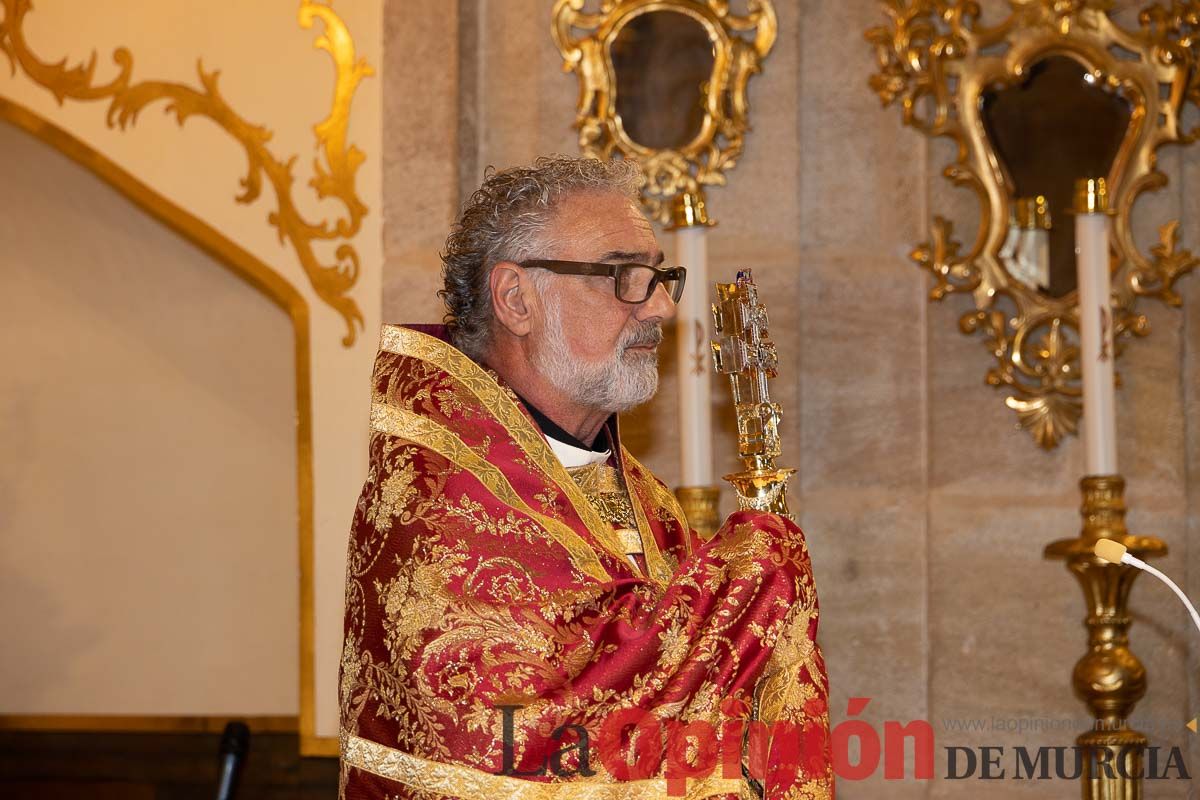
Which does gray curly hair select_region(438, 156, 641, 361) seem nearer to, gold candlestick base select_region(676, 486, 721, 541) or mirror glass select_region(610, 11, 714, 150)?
gold candlestick base select_region(676, 486, 721, 541)

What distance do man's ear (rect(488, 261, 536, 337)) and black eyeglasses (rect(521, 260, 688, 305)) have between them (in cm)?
3

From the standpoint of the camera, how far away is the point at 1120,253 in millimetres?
3938

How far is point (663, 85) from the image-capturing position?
160 inches

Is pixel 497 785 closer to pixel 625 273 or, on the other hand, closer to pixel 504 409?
pixel 504 409

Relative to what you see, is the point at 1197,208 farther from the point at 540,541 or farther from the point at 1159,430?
the point at 540,541

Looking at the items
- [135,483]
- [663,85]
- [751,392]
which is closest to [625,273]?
[751,392]

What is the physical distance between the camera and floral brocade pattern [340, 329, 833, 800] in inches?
86.8

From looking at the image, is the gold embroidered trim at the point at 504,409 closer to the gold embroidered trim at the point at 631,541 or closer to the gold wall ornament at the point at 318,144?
the gold embroidered trim at the point at 631,541

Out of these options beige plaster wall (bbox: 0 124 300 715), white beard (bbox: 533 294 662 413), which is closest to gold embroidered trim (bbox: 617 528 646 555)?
white beard (bbox: 533 294 662 413)

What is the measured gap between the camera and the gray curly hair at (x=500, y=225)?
264 centimetres

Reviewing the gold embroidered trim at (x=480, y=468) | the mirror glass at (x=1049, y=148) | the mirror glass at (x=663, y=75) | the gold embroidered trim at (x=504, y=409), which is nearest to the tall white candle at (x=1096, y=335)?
the mirror glass at (x=1049, y=148)

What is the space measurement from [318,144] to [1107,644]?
2316 millimetres

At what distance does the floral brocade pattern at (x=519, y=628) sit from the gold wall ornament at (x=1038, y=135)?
6.02 ft

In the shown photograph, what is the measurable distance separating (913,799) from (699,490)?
107 cm
